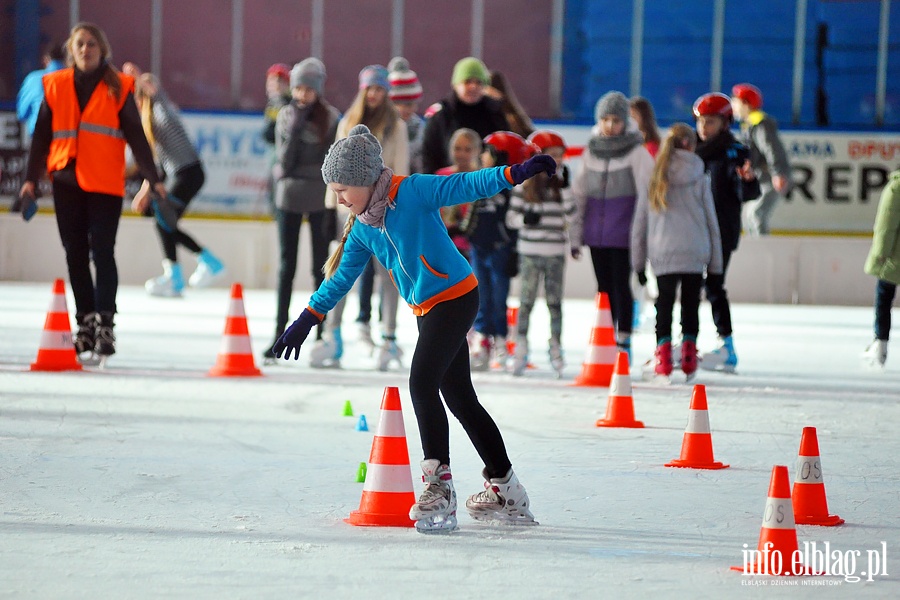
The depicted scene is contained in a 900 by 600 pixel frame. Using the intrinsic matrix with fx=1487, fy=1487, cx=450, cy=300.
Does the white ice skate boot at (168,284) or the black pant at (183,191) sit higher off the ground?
the black pant at (183,191)

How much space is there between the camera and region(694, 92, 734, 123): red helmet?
9.58m

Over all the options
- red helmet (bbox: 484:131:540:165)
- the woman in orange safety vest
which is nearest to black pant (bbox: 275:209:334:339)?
the woman in orange safety vest

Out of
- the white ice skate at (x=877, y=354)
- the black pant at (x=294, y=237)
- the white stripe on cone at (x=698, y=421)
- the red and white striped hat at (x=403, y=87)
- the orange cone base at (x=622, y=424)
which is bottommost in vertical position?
the white ice skate at (x=877, y=354)

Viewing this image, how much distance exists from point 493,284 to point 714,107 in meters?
1.84

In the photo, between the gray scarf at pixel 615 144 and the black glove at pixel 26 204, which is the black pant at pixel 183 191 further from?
the gray scarf at pixel 615 144

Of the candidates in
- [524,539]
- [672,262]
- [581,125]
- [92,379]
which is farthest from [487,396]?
[581,125]

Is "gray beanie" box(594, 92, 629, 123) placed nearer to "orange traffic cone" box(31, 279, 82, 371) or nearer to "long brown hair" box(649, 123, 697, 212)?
"long brown hair" box(649, 123, 697, 212)

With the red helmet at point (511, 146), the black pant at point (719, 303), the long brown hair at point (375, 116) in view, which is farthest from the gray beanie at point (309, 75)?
the black pant at point (719, 303)

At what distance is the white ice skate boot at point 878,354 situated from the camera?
10.4m

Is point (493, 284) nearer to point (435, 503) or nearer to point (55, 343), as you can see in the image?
point (55, 343)

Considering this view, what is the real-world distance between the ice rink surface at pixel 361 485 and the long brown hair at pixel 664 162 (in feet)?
3.73

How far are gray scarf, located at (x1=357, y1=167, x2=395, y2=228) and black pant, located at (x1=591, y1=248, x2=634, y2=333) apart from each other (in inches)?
195

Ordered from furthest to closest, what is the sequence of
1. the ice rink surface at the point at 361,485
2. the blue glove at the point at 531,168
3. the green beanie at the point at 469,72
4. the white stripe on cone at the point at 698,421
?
the green beanie at the point at 469,72, the white stripe on cone at the point at 698,421, the blue glove at the point at 531,168, the ice rink surface at the point at 361,485

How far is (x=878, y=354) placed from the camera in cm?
1044
